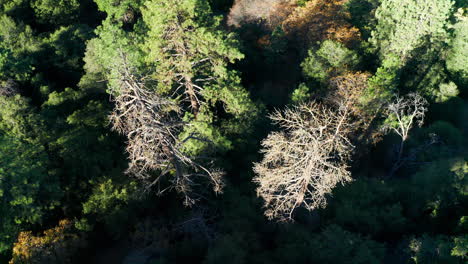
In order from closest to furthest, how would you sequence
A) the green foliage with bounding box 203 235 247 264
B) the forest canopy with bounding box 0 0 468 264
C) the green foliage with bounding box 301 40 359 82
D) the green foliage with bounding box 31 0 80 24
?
the green foliage with bounding box 203 235 247 264, the forest canopy with bounding box 0 0 468 264, the green foliage with bounding box 301 40 359 82, the green foliage with bounding box 31 0 80 24

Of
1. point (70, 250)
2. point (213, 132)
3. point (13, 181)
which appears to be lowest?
point (70, 250)

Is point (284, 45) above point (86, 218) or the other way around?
above

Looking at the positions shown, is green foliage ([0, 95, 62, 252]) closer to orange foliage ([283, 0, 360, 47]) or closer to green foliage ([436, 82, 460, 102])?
orange foliage ([283, 0, 360, 47])

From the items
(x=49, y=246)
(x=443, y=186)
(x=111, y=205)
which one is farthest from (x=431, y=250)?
(x=49, y=246)

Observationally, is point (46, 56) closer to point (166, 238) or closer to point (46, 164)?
point (46, 164)

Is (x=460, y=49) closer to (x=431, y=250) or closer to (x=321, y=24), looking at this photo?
(x=321, y=24)

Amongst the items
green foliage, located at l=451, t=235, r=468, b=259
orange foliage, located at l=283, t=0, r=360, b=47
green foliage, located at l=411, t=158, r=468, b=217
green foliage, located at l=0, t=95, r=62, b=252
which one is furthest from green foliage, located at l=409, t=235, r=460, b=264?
green foliage, located at l=0, t=95, r=62, b=252

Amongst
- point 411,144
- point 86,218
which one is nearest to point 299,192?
point 86,218
